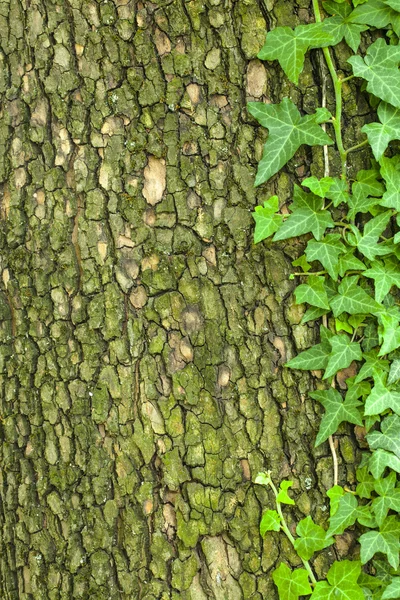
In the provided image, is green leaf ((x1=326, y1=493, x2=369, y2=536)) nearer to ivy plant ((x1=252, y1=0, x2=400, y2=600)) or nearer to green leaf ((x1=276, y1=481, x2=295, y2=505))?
ivy plant ((x1=252, y1=0, x2=400, y2=600))

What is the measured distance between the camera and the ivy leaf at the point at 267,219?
5.70 ft

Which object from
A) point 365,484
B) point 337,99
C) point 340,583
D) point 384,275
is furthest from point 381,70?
point 340,583

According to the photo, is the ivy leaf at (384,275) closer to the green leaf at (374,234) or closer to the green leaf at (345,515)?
the green leaf at (374,234)

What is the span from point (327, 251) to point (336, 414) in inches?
17.5

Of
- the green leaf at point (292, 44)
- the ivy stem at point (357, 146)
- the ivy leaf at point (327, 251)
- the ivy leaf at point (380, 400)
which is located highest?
the green leaf at point (292, 44)

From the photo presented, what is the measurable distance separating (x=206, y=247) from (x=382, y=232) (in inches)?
19.2

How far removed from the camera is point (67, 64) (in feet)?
6.01

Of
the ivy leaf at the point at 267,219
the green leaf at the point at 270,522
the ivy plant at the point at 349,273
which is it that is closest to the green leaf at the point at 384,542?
the ivy plant at the point at 349,273

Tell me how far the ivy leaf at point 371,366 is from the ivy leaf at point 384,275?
6.2 inches

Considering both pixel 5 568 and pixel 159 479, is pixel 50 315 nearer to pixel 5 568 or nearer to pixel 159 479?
pixel 159 479

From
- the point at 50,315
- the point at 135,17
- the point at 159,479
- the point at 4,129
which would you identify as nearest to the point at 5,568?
the point at 159,479

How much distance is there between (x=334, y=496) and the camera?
1789 mm

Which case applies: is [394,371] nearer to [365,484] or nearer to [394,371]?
[394,371]

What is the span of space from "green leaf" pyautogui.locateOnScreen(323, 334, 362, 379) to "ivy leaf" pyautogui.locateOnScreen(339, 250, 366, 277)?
0.18 metres
